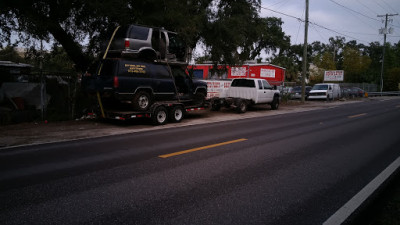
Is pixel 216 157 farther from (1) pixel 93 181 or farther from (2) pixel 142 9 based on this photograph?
(2) pixel 142 9

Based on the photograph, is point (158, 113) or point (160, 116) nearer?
point (158, 113)

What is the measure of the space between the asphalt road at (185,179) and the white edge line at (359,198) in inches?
3.2

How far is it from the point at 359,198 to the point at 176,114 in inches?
359

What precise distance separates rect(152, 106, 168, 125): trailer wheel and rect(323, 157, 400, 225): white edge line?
8074 mm

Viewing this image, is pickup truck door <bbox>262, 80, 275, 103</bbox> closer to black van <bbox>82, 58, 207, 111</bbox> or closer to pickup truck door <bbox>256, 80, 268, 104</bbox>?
pickup truck door <bbox>256, 80, 268, 104</bbox>

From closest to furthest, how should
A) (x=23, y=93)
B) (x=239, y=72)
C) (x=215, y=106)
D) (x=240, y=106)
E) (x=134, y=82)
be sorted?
(x=134, y=82), (x=23, y=93), (x=240, y=106), (x=215, y=106), (x=239, y=72)

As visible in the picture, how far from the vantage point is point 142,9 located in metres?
13.8

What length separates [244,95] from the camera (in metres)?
18.0

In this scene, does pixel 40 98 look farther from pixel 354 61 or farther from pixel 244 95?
pixel 354 61

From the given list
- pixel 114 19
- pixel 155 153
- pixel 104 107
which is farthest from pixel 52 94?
pixel 155 153

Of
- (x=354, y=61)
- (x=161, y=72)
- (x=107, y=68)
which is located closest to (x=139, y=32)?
(x=161, y=72)

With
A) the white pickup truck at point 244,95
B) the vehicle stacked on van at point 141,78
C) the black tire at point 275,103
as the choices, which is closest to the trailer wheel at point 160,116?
the vehicle stacked on van at point 141,78

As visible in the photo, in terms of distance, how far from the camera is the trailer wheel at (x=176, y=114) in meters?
12.4

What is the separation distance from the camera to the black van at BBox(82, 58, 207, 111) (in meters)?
10.6
